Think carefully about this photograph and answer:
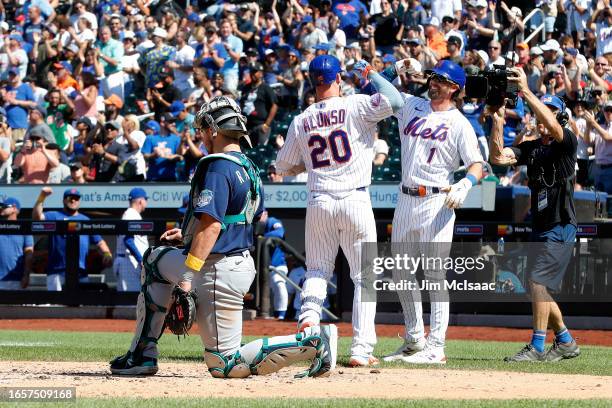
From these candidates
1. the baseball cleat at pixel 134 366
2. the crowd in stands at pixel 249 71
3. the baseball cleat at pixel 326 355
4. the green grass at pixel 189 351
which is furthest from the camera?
the crowd in stands at pixel 249 71

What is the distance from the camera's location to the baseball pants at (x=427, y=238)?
873 cm

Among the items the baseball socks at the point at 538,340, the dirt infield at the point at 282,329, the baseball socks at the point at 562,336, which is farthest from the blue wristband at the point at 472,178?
the dirt infield at the point at 282,329

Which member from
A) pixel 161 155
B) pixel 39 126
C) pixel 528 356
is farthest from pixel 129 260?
pixel 528 356

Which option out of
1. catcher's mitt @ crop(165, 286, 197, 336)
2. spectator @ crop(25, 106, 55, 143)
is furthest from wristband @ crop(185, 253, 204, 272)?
spectator @ crop(25, 106, 55, 143)

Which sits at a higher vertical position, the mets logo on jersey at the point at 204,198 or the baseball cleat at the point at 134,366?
the mets logo on jersey at the point at 204,198

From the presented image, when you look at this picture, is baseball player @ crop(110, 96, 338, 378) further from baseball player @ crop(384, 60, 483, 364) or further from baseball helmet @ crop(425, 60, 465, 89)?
baseball helmet @ crop(425, 60, 465, 89)

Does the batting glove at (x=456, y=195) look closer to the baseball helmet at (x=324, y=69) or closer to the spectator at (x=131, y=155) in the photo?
the baseball helmet at (x=324, y=69)

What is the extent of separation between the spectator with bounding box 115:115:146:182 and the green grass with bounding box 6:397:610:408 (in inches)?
504

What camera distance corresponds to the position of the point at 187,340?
12.4 m

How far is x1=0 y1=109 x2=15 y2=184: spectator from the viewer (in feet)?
64.8

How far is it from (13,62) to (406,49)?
8.93 metres

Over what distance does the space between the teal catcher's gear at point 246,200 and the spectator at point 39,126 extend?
1287cm

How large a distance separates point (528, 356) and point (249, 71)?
1179 centimetres

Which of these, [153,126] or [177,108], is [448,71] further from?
[177,108]
